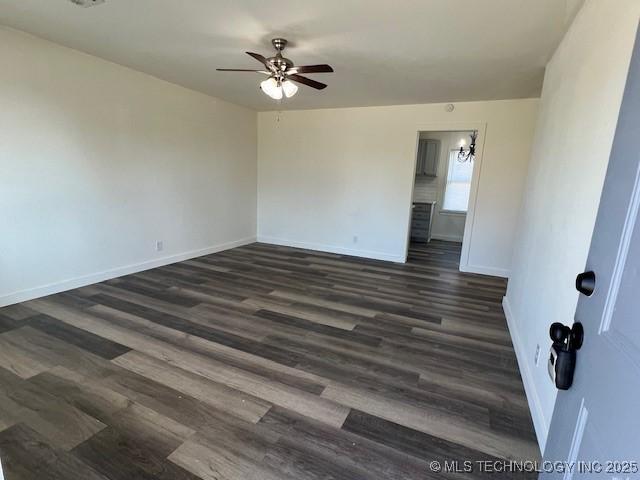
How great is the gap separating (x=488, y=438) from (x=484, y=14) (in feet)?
8.82

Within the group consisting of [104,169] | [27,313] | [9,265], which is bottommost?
[27,313]

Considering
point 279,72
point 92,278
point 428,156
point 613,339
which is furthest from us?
point 428,156

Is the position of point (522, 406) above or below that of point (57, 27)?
below

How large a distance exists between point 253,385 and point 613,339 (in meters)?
1.88

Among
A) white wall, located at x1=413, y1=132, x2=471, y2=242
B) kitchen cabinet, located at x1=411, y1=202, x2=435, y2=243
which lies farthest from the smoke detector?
white wall, located at x1=413, y1=132, x2=471, y2=242

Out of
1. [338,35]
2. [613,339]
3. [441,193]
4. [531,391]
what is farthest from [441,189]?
[613,339]

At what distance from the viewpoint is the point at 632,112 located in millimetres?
766

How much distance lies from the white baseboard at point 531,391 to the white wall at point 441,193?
461 centimetres

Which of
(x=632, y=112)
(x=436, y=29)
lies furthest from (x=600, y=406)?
(x=436, y=29)

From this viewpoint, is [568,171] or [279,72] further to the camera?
[279,72]

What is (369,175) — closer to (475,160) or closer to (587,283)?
(475,160)

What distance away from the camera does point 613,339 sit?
718 mm

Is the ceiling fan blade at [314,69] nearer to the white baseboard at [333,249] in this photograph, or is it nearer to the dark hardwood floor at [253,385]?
the dark hardwood floor at [253,385]

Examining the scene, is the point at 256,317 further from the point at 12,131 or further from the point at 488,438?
the point at 12,131
